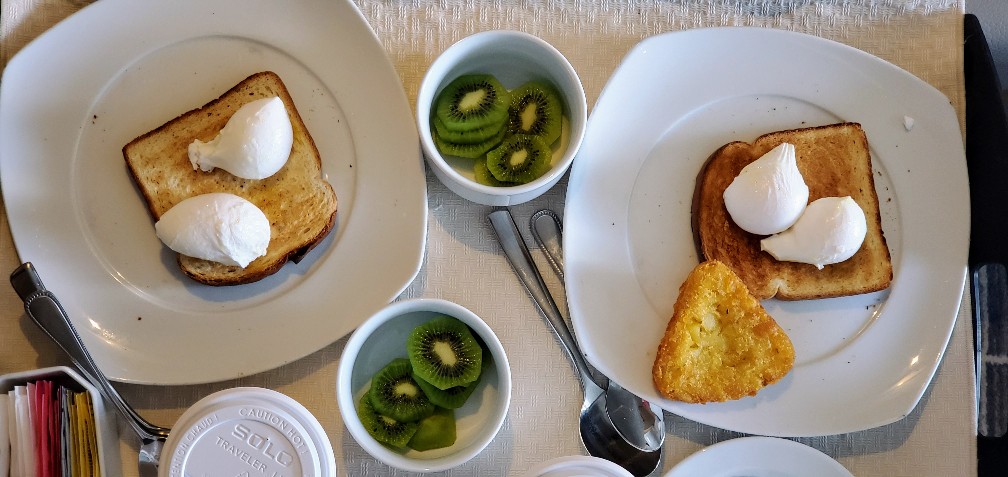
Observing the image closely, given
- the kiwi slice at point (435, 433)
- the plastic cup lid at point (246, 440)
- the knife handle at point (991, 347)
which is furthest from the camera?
the knife handle at point (991, 347)

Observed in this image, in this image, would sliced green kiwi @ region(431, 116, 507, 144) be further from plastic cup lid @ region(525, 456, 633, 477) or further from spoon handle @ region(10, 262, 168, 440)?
spoon handle @ region(10, 262, 168, 440)

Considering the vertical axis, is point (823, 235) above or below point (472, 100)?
below

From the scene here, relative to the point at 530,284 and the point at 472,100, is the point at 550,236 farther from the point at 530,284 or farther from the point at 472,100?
the point at 472,100

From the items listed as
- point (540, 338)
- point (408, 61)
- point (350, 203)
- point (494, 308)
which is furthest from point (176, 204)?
point (540, 338)

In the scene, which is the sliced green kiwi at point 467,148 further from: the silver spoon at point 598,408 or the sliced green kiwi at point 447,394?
the sliced green kiwi at point 447,394

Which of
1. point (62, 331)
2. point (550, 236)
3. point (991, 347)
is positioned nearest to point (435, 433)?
point (550, 236)

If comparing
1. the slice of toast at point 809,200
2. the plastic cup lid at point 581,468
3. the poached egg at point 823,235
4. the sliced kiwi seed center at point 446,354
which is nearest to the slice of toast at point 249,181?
the sliced kiwi seed center at point 446,354

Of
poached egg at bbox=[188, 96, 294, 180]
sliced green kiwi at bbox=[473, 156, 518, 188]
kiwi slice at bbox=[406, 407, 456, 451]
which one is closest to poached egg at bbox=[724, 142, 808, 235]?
sliced green kiwi at bbox=[473, 156, 518, 188]
